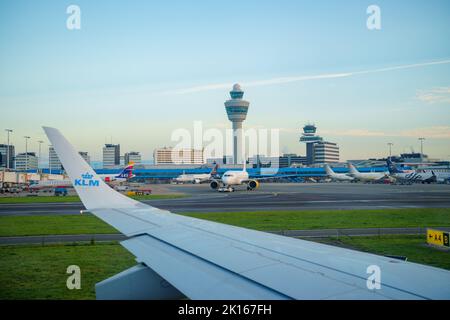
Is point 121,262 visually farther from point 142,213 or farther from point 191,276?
point 191,276

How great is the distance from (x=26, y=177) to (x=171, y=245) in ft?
289

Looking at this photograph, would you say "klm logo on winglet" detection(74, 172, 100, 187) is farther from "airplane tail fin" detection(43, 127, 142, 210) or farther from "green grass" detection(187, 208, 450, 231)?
"green grass" detection(187, 208, 450, 231)

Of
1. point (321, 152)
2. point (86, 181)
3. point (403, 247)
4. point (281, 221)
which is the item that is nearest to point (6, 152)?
point (86, 181)

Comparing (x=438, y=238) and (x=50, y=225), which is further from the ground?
(x=438, y=238)

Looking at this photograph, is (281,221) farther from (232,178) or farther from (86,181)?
(232,178)

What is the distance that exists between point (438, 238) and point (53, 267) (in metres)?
17.2

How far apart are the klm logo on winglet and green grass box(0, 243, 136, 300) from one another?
3.25 metres

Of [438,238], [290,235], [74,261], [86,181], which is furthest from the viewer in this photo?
[290,235]

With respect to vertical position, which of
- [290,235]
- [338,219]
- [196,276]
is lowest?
[338,219]

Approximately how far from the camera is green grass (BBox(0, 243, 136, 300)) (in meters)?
10.1

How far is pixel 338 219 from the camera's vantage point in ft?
88.3

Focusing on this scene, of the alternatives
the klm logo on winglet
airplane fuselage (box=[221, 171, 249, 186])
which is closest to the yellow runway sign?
the klm logo on winglet

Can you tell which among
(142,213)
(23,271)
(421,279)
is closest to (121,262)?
(23,271)
